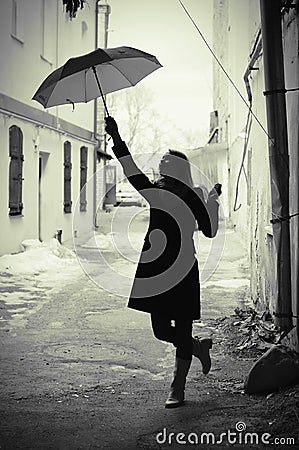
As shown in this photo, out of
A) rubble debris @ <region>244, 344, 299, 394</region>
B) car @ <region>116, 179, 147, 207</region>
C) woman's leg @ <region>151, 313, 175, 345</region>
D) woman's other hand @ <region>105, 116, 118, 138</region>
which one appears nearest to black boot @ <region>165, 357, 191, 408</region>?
woman's leg @ <region>151, 313, 175, 345</region>

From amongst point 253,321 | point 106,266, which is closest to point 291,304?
point 253,321

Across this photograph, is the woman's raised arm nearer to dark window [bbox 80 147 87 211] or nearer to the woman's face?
the woman's face

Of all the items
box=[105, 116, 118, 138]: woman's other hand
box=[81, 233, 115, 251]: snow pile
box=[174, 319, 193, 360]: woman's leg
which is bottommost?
box=[174, 319, 193, 360]: woman's leg

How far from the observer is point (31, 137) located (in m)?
14.9

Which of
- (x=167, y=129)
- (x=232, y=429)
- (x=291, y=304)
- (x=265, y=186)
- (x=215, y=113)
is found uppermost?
(x=167, y=129)

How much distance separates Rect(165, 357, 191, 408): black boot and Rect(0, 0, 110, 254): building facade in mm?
8573

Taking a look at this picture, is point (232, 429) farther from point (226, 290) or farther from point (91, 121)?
point (91, 121)

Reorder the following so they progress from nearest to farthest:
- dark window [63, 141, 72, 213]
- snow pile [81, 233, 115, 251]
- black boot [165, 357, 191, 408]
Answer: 1. black boot [165, 357, 191, 408]
2. snow pile [81, 233, 115, 251]
3. dark window [63, 141, 72, 213]

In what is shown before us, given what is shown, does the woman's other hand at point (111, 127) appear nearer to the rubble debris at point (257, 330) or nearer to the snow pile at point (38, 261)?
the rubble debris at point (257, 330)

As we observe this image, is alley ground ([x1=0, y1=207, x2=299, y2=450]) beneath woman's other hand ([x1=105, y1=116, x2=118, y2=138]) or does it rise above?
beneath

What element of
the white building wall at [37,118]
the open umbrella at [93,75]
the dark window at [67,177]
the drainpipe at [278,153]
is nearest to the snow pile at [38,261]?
the white building wall at [37,118]

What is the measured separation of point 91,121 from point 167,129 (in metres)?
44.7

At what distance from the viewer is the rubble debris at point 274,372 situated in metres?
4.96

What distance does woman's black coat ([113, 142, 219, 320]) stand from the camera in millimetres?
4859
